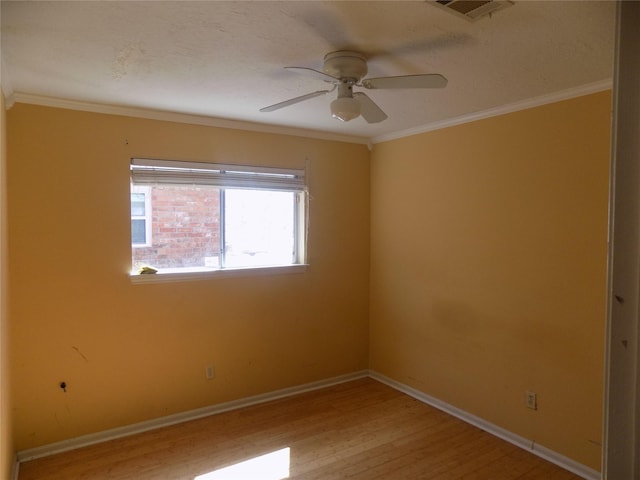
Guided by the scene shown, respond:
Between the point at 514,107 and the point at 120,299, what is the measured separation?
3.14m

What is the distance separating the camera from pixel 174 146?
325 cm

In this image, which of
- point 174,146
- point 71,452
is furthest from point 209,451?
point 174,146

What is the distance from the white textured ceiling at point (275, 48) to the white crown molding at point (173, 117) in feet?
0.23

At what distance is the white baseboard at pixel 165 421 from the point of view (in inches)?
112

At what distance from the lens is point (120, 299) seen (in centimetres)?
308

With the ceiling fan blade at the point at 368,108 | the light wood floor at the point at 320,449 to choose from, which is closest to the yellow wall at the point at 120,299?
the light wood floor at the point at 320,449

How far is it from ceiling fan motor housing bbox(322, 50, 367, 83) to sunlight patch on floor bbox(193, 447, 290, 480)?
7.80 feet

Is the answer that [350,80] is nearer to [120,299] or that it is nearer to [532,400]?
[120,299]

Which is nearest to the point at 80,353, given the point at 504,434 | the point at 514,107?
the point at 504,434

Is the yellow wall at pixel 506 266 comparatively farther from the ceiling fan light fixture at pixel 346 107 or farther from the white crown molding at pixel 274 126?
the ceiling fan light fixture at pixel 346 107

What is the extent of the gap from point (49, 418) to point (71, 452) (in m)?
0.28

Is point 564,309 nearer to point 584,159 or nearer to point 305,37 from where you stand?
point 584,159

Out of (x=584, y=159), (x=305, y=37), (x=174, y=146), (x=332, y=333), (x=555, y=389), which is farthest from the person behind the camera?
(x=332, y=333)

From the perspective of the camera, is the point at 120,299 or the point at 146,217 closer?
the point at 120,299
